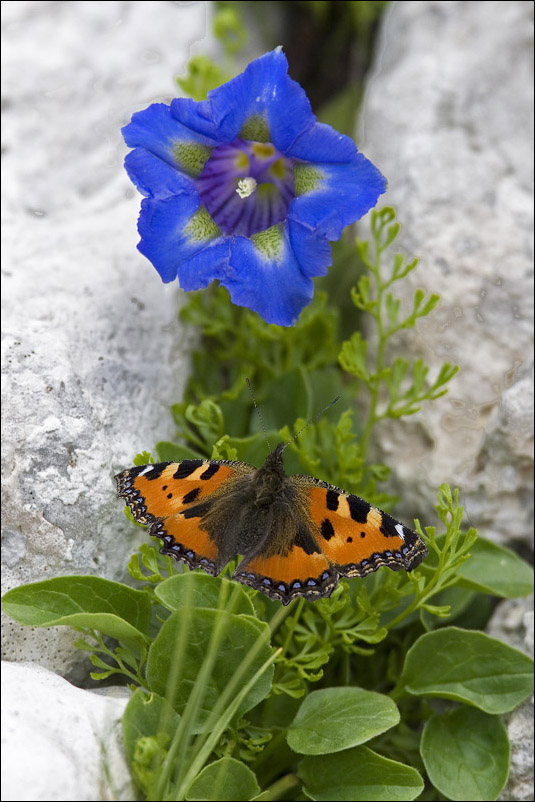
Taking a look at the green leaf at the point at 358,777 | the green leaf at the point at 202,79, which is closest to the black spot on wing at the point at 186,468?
the green leaf at the point at 358,777

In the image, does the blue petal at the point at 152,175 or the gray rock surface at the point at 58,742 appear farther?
the blue petal at the point at 152,175

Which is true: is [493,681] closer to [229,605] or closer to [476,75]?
[229,605]

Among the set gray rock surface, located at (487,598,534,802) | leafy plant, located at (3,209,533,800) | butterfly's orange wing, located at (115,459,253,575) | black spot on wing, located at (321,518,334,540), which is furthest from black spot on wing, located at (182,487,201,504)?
gray rock surface, located at (487,598,534,802)

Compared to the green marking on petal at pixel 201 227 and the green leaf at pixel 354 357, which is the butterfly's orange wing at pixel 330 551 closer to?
the green leaf at pixel 354 357

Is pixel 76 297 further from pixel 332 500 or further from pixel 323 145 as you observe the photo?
pixel 332 500

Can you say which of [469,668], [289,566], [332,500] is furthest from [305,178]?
[469,668]
